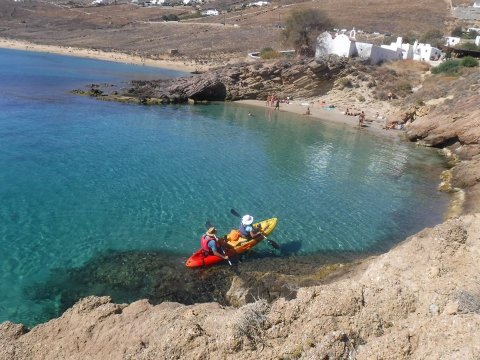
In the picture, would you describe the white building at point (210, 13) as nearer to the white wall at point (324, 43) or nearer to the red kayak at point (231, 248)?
the white wall at point (324, 43)

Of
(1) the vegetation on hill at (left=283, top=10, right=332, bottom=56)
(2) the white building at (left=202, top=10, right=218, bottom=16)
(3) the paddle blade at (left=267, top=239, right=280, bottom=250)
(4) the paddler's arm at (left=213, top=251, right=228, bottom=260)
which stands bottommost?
(3) the paddle blade at (left=267, top=239, right=280, bottom=250)

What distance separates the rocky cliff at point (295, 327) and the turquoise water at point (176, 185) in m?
4.31

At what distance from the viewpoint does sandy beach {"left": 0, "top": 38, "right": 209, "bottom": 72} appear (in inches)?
3022

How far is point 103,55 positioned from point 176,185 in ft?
242

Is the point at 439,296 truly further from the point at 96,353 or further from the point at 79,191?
the point at 79,191

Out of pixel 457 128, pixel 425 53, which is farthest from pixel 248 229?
pixel 425 53

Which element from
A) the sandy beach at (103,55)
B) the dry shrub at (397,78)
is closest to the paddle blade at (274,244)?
the dry shrub at (397,78)

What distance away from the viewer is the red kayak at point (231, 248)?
13.2 meters

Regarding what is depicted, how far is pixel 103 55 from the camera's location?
8494cm

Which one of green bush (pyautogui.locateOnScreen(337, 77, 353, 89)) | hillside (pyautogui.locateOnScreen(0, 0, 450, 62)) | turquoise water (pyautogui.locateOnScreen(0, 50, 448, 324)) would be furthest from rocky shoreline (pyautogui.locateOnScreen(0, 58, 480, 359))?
hillside (pyautogui.locateOnScreen(0, 0, 450, 62))

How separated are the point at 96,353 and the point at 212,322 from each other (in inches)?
72.1

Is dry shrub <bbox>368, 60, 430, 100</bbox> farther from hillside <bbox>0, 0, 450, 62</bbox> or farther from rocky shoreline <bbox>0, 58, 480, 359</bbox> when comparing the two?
rocky shoreline <bbox>0, 58, 480, 359</bbox>

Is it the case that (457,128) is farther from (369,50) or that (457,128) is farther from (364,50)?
(364,50)

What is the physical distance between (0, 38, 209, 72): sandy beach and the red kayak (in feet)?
198
